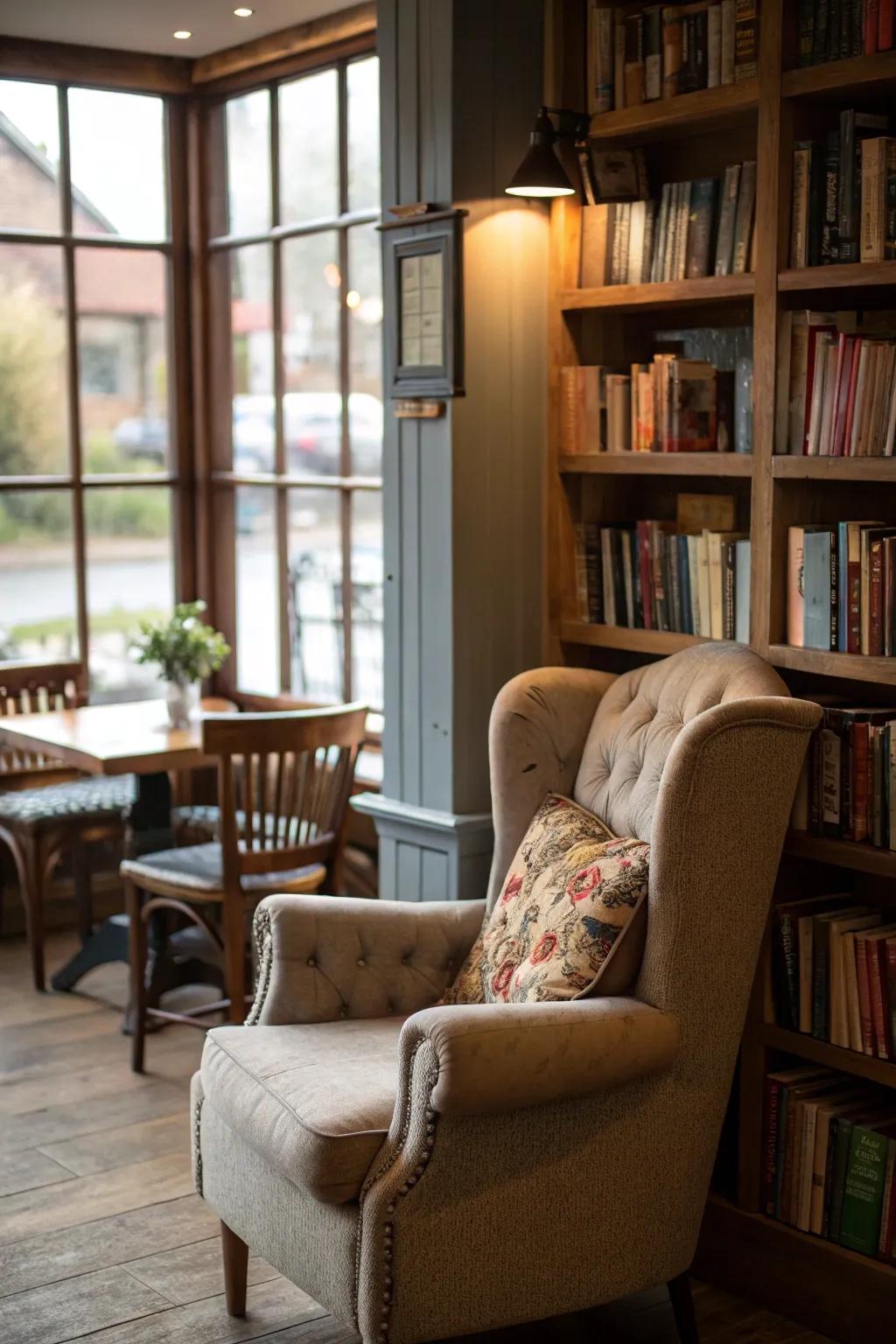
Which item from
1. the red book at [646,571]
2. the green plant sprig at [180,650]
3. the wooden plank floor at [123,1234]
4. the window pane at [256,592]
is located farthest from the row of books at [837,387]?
the window pane at [256,592]

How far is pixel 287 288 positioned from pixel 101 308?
0.70 m

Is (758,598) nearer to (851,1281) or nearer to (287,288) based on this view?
(851,1281)

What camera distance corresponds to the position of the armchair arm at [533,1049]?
2.32m

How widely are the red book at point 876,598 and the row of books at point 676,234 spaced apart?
2.04 ft

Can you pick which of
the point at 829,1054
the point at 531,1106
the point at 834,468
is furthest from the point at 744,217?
the point at 531,1106

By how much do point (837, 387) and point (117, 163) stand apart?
10.4ft

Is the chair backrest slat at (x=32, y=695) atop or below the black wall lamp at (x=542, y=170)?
below

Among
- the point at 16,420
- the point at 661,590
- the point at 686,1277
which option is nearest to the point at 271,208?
the point at 16,420

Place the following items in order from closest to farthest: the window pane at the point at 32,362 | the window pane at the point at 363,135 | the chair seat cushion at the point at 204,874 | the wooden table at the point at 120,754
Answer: the chair seat cushion at the point at 204,874, the wooden table at the point at 120,754, the window pane at the point at 363,135, the window pane at the point at 32,362

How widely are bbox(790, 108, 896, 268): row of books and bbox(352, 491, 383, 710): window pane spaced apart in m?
2.02

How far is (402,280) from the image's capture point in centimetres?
A: 342

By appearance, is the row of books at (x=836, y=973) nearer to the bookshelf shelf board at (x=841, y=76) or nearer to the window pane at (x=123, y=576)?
the bookshelf shelf board at (x=841, y=76)

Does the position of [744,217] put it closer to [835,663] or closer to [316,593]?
[835,663]

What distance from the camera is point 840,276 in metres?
2.76
